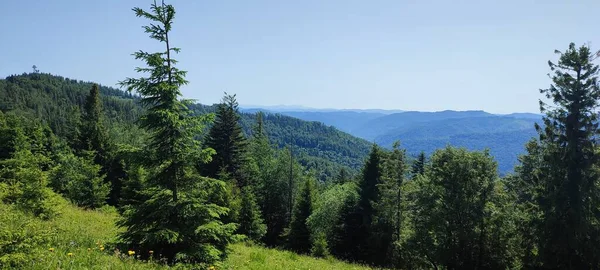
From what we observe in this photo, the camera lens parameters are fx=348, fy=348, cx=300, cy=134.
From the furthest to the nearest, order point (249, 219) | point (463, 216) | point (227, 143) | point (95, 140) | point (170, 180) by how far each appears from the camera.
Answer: point (95, 140), point (227, 143), point (249, 219), point (463, 216), point (170, 180)

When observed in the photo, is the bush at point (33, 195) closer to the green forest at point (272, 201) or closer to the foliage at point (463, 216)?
the green forest at point (272, 201)

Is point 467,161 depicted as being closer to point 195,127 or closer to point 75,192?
point 195,127

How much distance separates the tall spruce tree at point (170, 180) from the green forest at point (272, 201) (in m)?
0.04

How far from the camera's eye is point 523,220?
2284 cm

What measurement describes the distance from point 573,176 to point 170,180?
22403mm

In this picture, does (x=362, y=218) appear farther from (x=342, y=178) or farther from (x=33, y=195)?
(x=342, y=178)

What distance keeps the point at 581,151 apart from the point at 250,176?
35184 mm

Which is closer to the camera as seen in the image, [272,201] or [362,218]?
[362,218]

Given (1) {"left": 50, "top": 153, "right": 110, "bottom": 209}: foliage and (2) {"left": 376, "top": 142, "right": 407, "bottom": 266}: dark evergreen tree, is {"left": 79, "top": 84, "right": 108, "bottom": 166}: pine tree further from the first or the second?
(2) {"left": 376, "top": 142, "right": 407, "bottom": 266}: dark evergreen tree

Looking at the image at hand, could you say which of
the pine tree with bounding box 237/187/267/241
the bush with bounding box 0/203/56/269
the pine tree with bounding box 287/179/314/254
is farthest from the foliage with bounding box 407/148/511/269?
the bush with bounding box 0/203/56/269

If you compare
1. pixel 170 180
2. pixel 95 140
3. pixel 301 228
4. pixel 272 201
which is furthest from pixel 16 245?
pixel 95 140

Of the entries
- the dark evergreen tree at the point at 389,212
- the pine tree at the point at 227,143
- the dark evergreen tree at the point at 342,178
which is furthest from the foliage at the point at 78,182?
the dark evergreen tree at the point at 342,178

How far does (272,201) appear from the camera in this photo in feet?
161

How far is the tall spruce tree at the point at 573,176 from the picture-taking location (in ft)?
66.3
